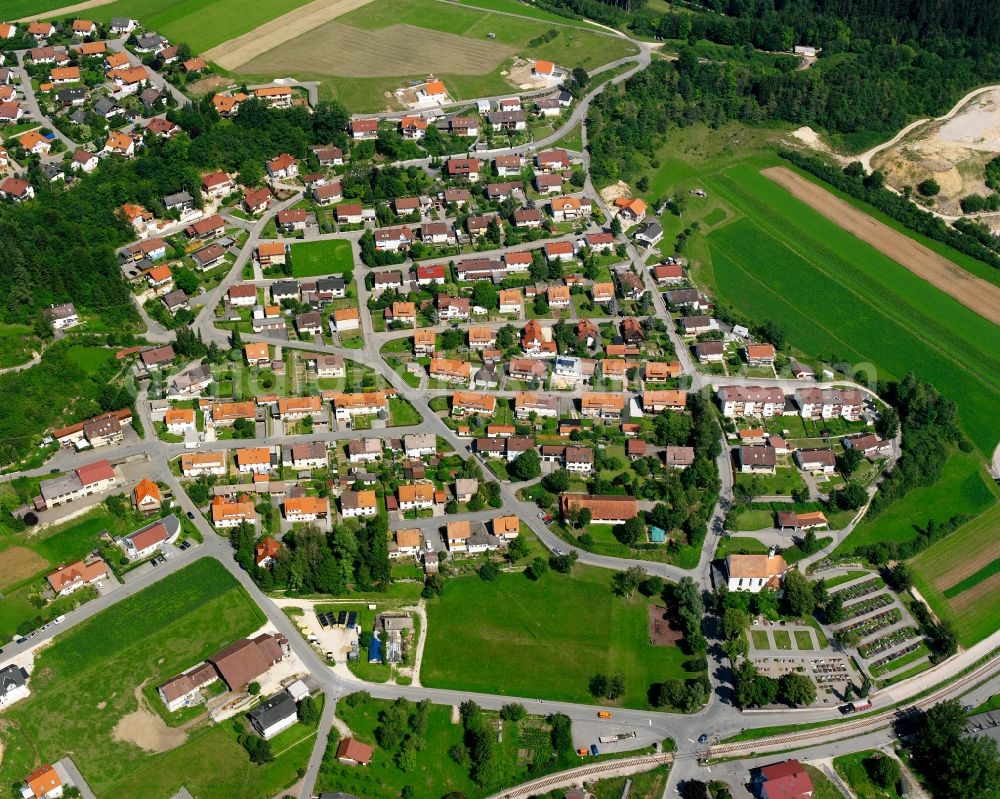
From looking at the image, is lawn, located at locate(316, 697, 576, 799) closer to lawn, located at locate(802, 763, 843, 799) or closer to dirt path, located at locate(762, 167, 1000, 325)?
lawn, located at locate(802, 763, 843, 799)

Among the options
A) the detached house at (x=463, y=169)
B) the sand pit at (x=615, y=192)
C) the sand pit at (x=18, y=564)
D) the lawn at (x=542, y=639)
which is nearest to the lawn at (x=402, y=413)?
the lawn at (x=542, y=639)

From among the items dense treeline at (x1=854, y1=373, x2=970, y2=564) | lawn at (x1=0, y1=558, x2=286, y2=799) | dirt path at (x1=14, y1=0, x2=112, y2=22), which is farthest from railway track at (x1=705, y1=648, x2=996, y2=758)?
dirt path at (x1=14, y1=0, x2=112, y2=22)

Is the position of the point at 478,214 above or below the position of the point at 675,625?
above

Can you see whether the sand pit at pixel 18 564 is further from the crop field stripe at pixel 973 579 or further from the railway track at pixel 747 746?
the crop field stripe at pixel 973 579

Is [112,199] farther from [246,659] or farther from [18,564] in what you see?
[246,659]

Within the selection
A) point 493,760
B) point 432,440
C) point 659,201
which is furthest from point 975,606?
point 659,201

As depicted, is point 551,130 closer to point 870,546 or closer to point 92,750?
point 870,546
